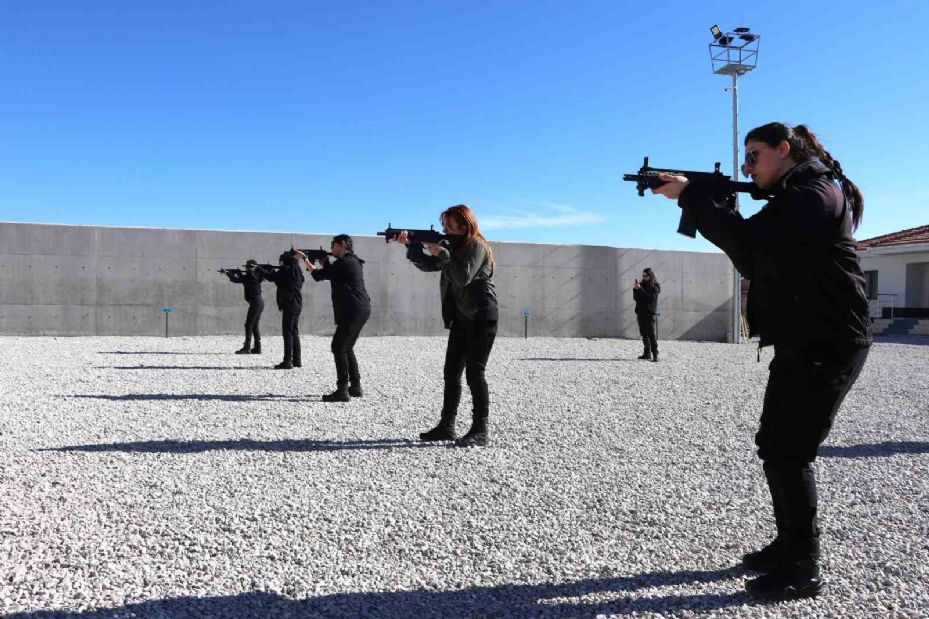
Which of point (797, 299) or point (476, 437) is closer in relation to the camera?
point (797, 299)

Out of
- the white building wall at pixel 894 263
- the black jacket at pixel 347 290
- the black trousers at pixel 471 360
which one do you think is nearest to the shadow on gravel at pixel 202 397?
the black jacket at pixel 347 290

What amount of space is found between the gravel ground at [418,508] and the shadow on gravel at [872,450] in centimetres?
3

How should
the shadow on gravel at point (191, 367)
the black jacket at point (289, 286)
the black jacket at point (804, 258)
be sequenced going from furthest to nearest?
the black jacket at point (289, 286) < the shadow on gravel at point (191, 367) < the black jacket at point (804, 258)

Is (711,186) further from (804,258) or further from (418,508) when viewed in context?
(418,508)

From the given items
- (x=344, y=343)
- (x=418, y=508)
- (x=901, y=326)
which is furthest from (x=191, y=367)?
(x=901, y=326)

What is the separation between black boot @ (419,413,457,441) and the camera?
5207mm

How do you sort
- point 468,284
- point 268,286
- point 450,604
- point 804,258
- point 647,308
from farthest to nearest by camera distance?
point 268,286 → point 647,308 → point 468,284 → point 450,604 → point 804,258

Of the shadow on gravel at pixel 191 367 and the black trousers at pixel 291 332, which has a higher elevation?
the black trousers at pixel 291 332

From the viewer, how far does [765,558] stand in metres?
2.77

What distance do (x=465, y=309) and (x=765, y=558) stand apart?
2.65m

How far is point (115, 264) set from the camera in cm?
1712

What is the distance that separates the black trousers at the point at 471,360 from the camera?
4.98 metres

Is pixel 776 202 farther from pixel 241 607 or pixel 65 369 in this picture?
pixel 65 369

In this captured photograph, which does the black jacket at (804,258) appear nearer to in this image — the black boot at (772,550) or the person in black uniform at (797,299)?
the person in black uniform at (797,299)
